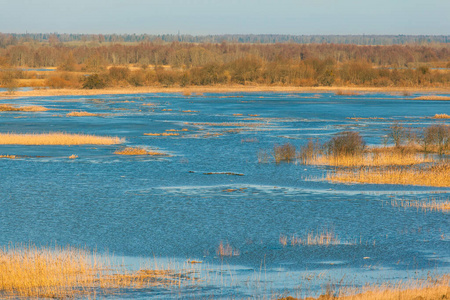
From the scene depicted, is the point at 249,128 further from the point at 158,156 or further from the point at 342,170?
the point at 342,170

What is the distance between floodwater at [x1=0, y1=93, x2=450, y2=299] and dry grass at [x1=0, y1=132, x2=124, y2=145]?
158 centimetres

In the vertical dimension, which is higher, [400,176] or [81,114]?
[81,114]

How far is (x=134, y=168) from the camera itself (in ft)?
95.2

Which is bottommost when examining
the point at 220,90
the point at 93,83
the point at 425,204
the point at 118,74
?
the point at 425,204

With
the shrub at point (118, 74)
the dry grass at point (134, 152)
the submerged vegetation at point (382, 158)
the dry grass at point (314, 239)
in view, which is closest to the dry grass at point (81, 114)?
the dry grass at point (134, 152)

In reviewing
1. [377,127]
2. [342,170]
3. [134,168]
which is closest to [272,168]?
[342,170]

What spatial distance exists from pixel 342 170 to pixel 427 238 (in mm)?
11395

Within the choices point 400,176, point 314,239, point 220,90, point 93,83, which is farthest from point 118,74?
point 314,239

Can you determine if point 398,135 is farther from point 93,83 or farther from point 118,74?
point 118,74

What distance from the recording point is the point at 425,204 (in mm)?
21281

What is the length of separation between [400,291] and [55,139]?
30006 mm

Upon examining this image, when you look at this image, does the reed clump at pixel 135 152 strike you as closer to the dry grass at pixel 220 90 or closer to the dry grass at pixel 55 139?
the dry grass at pixel 55 139

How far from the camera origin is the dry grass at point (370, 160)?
29.9 meters

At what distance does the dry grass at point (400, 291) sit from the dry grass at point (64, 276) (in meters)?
3.54
